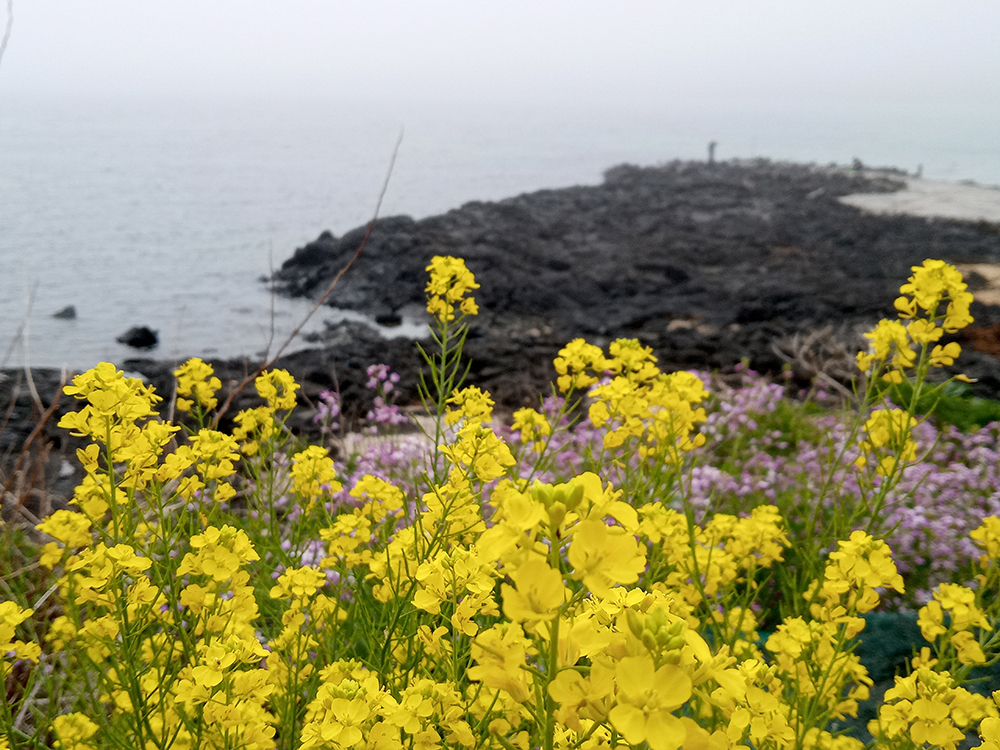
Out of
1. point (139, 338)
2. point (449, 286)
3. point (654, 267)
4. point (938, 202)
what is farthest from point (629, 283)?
point (938, 202)

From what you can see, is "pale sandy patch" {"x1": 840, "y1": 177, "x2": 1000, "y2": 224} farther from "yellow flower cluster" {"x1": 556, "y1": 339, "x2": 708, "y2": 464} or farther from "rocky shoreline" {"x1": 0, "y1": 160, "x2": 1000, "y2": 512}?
"yellow flower cluster" {"x1": 556, "y1": 339, "x2": 708, "y2": 464}

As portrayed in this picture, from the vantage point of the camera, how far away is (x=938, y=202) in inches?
795

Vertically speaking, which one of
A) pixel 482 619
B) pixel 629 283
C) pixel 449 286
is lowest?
pixel 629 283

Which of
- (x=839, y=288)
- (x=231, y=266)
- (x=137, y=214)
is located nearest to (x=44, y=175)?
(x=137, y=214)

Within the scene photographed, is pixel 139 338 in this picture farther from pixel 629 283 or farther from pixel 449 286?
pixel 629 283

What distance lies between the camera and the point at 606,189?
72.9ft

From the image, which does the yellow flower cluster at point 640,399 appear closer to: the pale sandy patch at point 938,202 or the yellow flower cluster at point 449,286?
the yellow flower cluster at point 449,286

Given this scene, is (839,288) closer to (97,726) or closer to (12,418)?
(12,418)

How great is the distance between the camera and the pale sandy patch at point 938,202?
17625 millimetres

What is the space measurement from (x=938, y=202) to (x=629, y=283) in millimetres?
13912

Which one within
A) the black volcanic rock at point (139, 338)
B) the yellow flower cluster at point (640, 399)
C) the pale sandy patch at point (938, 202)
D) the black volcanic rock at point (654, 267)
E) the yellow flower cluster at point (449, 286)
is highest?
the yellow flower cluster at point (449, 286)

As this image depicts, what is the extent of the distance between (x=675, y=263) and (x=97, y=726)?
12.5 m

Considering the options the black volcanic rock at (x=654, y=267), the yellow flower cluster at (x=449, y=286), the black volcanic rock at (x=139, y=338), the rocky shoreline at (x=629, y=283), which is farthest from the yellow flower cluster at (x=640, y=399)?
the black volcanic rock at (x=139, y=338)

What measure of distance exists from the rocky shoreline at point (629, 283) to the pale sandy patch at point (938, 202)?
0.97 m
